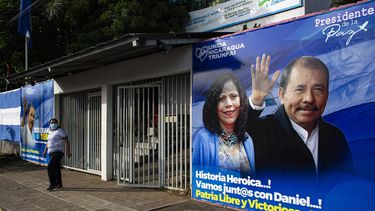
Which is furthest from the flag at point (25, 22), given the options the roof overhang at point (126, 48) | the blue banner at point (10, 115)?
the roof overhang at point (126, 48)

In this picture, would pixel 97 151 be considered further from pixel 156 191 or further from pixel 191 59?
pixel 191 59

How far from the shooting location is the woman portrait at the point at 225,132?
7105mm

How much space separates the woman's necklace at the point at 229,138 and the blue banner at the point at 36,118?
28.7 ft

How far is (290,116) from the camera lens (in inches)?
247

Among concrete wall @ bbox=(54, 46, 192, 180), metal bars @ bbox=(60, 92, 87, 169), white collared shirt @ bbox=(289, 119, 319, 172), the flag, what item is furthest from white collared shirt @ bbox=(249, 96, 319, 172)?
the flag

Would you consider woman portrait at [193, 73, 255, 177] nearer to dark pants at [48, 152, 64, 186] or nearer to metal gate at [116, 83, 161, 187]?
metal gate at [116, 83, 161, 187]

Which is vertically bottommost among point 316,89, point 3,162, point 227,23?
point 3,162

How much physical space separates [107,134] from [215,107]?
443 cm

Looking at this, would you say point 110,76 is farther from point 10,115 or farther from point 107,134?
point 10,115

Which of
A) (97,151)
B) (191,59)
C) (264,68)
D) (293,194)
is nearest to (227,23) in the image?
(97,151)

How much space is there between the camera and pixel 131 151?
10.0 meters

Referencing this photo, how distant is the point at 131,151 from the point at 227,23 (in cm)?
961

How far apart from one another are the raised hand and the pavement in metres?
2.06

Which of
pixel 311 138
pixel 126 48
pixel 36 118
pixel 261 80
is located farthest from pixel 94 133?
pixel 311 138
